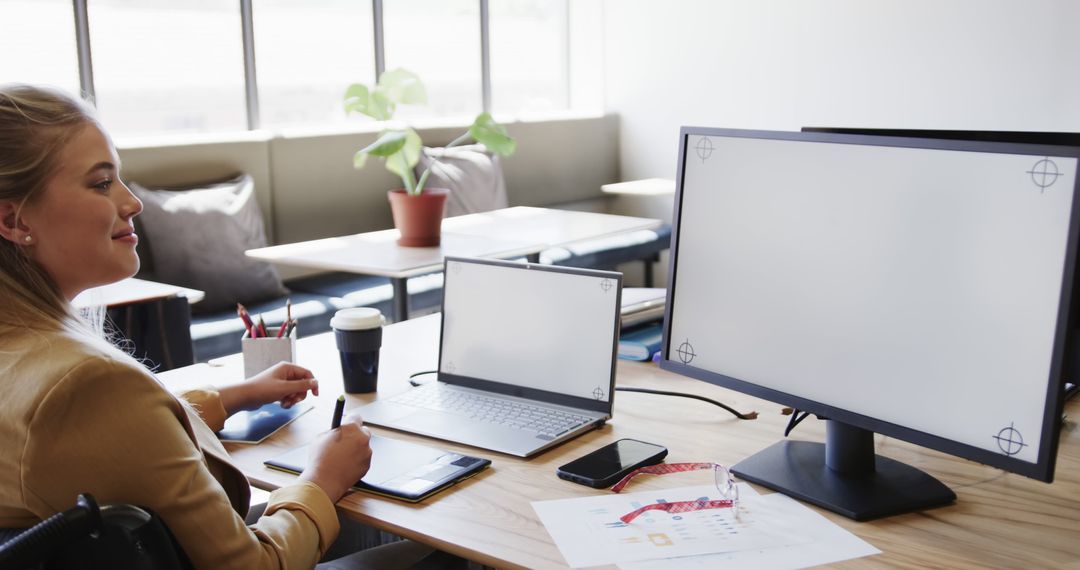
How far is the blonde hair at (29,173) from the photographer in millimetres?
1033

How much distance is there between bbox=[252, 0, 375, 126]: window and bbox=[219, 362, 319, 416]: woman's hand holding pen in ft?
10.1

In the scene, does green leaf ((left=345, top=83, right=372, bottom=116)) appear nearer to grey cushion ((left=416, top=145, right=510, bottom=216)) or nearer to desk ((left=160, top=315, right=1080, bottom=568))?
grey cushion ((left=416, top=145, right=510, bottom=216))

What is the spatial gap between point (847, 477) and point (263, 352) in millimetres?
928

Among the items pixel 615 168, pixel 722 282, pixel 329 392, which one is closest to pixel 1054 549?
pixel 722 282

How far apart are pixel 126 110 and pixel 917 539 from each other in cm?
362

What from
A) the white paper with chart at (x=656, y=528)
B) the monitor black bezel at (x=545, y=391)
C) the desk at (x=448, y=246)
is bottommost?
the desk at (x=448, y=246)

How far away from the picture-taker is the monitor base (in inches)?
45.8

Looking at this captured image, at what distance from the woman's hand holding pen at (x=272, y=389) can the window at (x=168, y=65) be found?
8.81 feet

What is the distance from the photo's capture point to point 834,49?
16.5 feet

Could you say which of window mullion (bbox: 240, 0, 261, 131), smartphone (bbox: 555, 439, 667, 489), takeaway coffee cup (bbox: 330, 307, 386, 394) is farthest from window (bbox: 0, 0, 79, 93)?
smartphone (bbox: 555, 439, 667, 489)

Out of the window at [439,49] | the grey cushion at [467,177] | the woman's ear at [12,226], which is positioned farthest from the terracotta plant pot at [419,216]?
the woman's ear at [12,226]

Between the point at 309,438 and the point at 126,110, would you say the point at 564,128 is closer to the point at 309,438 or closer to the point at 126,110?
the point at 126,110

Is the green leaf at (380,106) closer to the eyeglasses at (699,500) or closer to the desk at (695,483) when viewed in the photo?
the desk at (695,483)

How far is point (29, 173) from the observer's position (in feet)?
3.42
